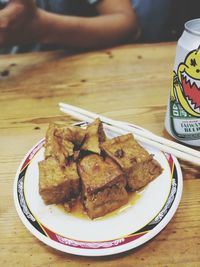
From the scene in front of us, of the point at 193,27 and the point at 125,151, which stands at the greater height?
the point at 193,27

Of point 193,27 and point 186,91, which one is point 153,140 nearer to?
point 186,91

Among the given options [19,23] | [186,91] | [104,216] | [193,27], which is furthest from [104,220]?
[19,23]

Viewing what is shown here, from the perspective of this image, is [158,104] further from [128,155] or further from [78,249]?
[78,249]

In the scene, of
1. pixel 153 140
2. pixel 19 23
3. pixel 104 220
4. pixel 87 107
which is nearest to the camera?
pixel 104 220

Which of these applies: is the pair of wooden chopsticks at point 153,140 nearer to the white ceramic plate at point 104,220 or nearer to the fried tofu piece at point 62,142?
the white ceramic plate at point 104,220

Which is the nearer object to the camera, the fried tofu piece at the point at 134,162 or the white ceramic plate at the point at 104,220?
the white ceramic plate at the point at 104,220

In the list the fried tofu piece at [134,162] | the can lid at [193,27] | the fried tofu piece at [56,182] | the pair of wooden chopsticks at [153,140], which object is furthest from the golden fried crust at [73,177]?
the can lid at [193,27]

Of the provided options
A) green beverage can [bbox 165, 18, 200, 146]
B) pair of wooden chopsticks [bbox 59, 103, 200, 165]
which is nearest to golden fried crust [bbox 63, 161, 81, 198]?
pair of wooden chopsticks [bbox 59, 103, 200, 165]

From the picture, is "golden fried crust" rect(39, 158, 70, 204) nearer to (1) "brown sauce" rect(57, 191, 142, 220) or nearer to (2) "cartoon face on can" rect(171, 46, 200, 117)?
(1) "brown sauce" rect(57, 191, 142, 220)
